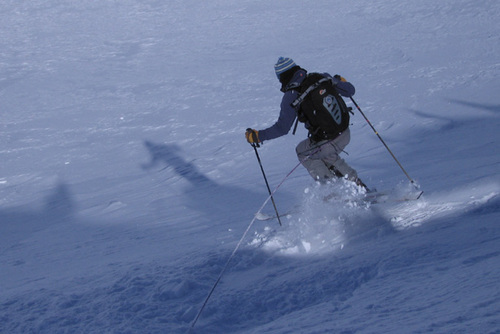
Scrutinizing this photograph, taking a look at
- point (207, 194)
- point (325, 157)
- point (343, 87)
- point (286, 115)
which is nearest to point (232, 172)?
point (207, 194)

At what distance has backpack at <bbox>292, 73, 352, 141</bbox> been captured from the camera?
5.29 m

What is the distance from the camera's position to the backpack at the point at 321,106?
529cm

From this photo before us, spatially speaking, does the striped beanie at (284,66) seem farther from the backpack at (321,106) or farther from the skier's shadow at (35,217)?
the skier's shadow at (35,217)

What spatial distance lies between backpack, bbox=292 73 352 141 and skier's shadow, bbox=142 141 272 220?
2.47 m

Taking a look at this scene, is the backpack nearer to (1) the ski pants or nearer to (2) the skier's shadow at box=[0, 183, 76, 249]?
(1) the ski pants

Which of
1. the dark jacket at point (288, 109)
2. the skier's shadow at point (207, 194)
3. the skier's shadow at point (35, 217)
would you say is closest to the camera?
the dark jacket at point (288, 109)

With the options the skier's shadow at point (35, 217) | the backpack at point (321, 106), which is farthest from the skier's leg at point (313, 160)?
the skier's shadow at point (35, 217)

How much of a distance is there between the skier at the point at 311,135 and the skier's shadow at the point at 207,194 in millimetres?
1873

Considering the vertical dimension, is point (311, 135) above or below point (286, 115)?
below

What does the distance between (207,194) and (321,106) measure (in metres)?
4.47

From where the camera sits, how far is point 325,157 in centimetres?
593

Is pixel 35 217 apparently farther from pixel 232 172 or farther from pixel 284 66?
pixel 284 66

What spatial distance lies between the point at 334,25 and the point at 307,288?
16592 mm

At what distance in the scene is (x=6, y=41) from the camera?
843 inches
